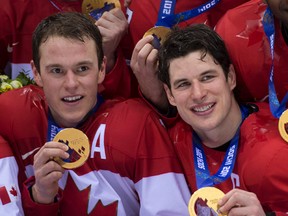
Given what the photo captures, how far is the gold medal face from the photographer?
88.7 inches

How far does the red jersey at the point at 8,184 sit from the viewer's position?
252cm

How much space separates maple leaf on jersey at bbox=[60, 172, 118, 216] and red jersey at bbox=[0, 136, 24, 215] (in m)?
0.20

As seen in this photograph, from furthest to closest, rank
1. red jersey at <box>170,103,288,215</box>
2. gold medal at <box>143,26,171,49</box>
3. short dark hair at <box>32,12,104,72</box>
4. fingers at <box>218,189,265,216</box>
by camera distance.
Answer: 1. gold medal at <box>143,26,171,49</box>
2. short dark hair at <box>32,12,104,72</box>
3. red jersey at <box>170,103,288,215</box>
4. fingers at <box>218,189,265,216</box>

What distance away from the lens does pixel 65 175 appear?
8.67ft

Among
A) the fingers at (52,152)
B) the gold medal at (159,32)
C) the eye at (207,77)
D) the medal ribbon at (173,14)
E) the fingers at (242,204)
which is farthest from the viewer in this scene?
the medal ribbon at (173,14)

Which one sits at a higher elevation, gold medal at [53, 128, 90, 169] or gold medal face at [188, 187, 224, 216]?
gold medal at [53, 128, 90, 169]

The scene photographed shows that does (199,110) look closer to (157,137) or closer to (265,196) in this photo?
(157,137)

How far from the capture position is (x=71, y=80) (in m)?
2.51

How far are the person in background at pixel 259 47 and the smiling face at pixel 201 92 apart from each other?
13cm

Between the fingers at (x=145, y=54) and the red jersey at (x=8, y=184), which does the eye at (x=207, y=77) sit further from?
the red jersey at (x=8, y=184)

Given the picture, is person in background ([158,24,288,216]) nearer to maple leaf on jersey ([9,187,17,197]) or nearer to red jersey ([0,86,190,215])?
red jersey ([0,86,190,215])

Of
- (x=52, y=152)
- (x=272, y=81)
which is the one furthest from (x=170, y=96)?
(x=52, y=152)

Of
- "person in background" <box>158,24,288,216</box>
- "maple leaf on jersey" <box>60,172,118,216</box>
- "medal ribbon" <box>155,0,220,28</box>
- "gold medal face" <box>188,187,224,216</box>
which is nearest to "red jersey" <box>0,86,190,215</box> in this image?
"maple leaf on jersey" <box>60,172,118,216</box>

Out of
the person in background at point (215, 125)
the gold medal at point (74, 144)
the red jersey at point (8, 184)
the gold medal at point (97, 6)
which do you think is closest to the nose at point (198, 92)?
the person in background at point (215, 125)
